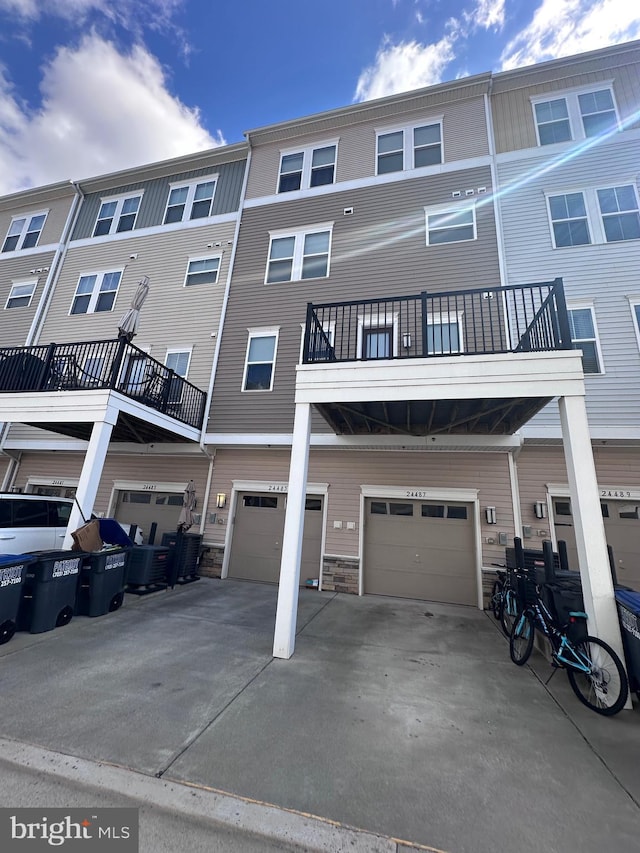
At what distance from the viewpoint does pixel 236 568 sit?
8.59 metres

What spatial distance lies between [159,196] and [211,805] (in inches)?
580

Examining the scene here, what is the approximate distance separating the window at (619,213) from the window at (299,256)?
20.8 ft

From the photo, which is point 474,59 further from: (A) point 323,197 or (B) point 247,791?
(B) point 247,791

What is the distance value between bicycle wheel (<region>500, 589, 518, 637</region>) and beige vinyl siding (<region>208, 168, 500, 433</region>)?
17.3ft

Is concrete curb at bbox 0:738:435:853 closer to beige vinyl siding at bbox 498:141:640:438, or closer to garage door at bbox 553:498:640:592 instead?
garage door at bbox 553:498:640:592

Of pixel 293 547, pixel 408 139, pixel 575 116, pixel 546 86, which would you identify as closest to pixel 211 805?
pixel 293 547

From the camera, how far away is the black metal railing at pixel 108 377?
23.5 feet

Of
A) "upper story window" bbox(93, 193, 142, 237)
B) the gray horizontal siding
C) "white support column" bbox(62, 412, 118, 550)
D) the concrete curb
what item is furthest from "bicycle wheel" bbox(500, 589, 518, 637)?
"upper story window" bbox(93, 193, 142, 237)

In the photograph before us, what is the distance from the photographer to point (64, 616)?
5176mm

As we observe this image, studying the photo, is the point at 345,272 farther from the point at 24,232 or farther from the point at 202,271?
the point at 24,232

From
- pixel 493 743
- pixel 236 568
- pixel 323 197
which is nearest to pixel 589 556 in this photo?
pixel 493 743

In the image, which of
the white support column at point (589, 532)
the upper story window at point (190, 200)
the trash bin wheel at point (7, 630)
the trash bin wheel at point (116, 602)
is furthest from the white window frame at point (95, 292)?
the white support column at point (589, 532)

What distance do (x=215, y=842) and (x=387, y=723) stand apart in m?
1.65

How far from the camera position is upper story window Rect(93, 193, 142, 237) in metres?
12.1
